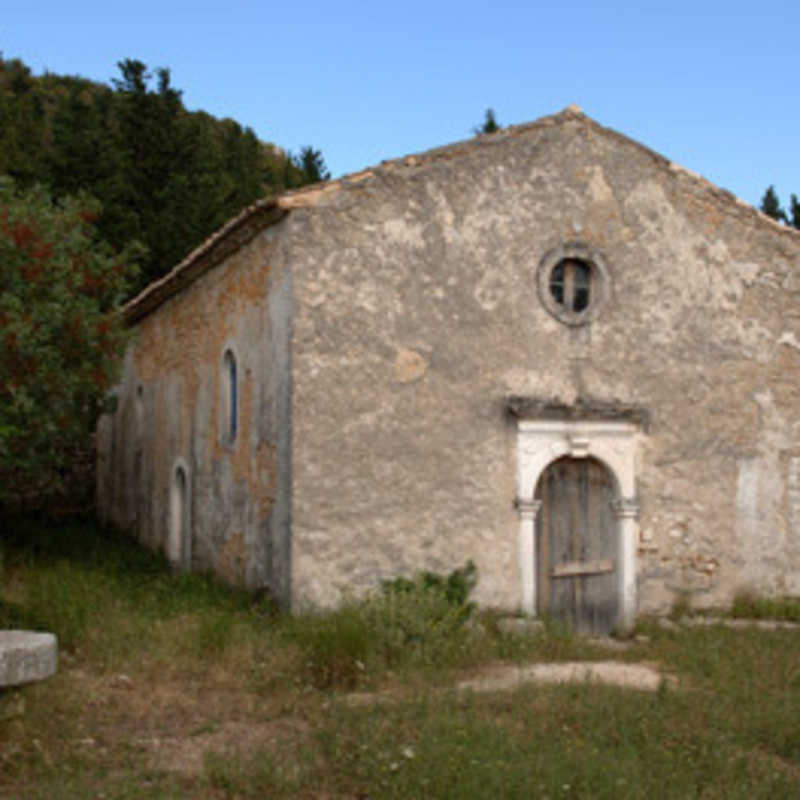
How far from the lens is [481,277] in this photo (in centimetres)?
991

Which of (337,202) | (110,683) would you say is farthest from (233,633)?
(337,202)

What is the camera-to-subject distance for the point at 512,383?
995 centimetres

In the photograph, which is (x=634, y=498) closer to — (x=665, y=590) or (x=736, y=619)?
(x=665, y=590)

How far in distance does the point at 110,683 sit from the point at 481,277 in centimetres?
522

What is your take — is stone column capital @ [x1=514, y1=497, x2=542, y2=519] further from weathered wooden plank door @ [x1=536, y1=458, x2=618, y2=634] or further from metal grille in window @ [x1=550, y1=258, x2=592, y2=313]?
metal grille in window @ [x1=550, y1=258, x2=592, y2=313]

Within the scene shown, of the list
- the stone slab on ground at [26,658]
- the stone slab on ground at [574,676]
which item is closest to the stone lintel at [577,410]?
the stone slab on ground at [574,676]

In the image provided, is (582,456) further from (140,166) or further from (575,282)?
(140,166)

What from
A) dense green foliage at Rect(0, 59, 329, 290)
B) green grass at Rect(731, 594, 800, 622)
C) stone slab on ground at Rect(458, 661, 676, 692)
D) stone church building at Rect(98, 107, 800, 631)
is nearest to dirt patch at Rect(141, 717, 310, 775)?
stone slab on ground at Rect(458, 661, 676, 692)

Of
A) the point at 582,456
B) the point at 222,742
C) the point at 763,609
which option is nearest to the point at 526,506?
the point at 582,456

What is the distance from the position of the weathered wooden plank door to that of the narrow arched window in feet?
11.6

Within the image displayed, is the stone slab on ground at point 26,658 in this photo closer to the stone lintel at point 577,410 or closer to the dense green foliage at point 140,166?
the stone lintel at point 577,410

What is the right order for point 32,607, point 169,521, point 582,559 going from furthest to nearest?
point 169,521, point 582,559, point 32,607

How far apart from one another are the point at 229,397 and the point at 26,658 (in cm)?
571

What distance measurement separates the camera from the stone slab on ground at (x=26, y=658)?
556cm
